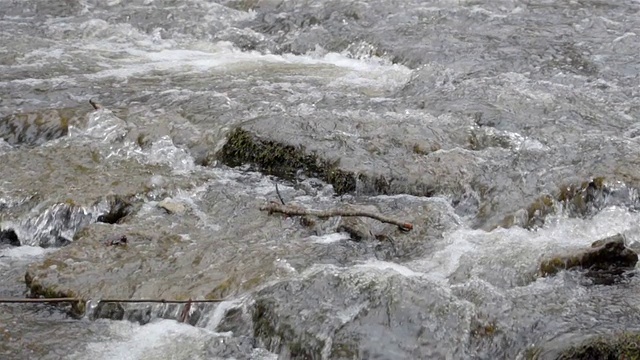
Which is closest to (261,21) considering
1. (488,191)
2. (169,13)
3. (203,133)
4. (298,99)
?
(169,13)

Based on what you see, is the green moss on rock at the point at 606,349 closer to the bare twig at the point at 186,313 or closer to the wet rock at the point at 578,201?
the wet rock at the point at 578,201

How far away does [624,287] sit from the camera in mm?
4488

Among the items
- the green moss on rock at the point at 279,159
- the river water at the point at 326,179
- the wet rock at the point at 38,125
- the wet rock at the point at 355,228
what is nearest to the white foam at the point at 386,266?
the river water at the point at 326,179

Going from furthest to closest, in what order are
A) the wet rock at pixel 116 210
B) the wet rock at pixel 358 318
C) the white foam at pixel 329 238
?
1. the wet rock at pixel 116 210
2. the white foam at pixel 329 238
3. the wet rock at pixel 358 318

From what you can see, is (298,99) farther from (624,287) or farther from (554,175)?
(624,287)

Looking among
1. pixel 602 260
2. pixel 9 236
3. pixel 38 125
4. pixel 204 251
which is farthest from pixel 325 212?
pixel 38 125

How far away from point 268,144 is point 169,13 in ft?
14.8

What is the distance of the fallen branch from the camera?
5.24 metres

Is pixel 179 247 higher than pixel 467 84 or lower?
lower

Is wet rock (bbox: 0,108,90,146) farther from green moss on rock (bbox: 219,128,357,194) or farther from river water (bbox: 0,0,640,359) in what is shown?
green moss on rock (bbox: 219,128,357,194)

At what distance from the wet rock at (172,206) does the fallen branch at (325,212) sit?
1.82ft

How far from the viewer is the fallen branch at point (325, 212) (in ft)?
17.2

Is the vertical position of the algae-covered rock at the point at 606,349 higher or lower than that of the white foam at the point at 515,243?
higher

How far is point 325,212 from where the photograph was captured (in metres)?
Result: 5.36
